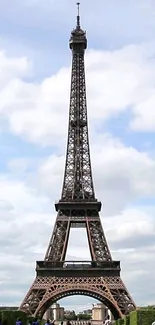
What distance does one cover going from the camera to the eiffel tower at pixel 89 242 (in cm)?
7194

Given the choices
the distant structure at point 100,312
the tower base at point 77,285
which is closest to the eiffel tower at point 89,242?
the tower base at point 77,285

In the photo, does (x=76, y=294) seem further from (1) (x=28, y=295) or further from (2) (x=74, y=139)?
(2) (x=74, y=139)

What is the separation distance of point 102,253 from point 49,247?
660 centimetres

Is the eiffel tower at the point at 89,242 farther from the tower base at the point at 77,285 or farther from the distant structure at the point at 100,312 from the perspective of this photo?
the distant structure at the point at 100,312

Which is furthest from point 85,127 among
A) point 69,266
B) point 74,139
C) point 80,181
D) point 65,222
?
point 69,266

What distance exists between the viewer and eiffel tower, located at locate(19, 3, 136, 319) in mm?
71938

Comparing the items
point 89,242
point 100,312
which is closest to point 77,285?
point 89,242

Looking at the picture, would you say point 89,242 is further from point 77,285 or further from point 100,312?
point 100,312

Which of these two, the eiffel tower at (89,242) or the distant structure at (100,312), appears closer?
the eiffel tower at (89,242)

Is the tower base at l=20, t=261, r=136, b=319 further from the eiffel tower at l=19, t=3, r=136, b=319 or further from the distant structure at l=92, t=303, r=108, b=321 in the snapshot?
the distant structure at l=92, t=303, r=108, b=321

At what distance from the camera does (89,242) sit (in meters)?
76.9

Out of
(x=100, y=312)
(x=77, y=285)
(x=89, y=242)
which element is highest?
(x=100, y=312)

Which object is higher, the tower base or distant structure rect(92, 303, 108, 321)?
distant structure rect(92, 303, 108, 321)

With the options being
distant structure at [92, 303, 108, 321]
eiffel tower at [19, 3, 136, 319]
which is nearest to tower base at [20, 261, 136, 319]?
eiffel tower at [19, 3, 136, 319]
